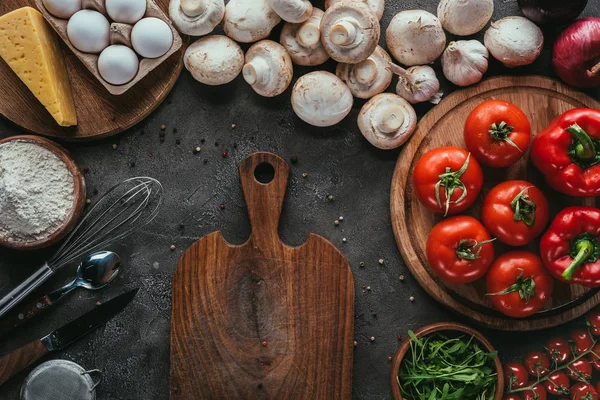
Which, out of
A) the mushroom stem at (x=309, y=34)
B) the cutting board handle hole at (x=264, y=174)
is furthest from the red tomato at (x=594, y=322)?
the mushroom stem at (x=309, y=34)

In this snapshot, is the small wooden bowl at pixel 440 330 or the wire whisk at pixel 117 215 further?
the wire whisk at pixel 117 215

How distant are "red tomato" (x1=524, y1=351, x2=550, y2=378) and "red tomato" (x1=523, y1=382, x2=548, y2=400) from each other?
0.03m

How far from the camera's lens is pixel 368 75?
171cm

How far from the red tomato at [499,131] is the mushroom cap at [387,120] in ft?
0.57

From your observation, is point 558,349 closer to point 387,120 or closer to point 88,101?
point 387,120

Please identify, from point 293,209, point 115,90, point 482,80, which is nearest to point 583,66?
point 482,80

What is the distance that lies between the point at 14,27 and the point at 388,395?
1.42 metres

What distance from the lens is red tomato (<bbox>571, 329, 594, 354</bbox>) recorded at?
5.84 feet

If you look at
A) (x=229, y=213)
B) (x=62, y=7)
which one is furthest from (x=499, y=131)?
(x=62, y=7)

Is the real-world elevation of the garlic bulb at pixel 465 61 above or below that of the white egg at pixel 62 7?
below

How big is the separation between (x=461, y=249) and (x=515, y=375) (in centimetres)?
42

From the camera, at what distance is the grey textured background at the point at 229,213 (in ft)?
5.85

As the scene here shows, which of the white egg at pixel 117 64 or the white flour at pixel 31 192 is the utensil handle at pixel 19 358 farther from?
the white egg at pixel 117 64

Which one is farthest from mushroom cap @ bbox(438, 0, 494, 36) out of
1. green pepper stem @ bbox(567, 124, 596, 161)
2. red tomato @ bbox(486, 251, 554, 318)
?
red tomato @ bbox(486, 251, 554, 318)
